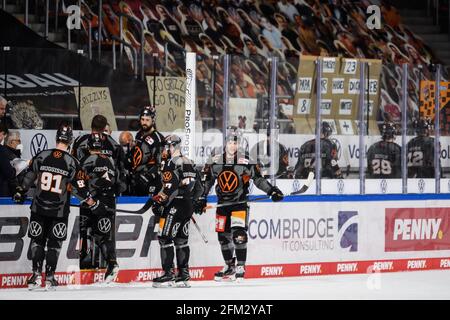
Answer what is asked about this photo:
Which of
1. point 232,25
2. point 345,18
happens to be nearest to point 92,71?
point 232,25

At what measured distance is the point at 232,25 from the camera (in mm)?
22031

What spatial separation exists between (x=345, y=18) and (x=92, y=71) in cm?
1083

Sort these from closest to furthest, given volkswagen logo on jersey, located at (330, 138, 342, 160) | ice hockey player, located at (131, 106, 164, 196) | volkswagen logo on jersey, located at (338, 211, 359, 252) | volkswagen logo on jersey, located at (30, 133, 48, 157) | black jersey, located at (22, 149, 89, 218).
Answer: black jersey, located at (22, 149, 89, 218) → volkswagen logo on jersey, located at (30, 133, 48, 157) → ice hockey player, located at (131, 106, 164, 196) → volkswagen logo on jersey, located at (330, 138, 342, 160) → volkswagen logo on jersey, located at (338, 211, 359, 252)

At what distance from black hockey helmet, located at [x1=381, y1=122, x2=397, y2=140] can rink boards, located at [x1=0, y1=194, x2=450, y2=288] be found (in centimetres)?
76

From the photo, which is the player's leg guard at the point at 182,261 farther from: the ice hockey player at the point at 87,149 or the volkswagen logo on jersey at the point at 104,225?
the ice hockey player at the point at 87,149

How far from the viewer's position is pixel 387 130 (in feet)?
51.7

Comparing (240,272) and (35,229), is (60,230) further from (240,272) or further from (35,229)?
(240,272)

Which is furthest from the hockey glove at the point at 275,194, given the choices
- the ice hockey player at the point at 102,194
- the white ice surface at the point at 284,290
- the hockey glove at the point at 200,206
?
the ice hockey player at the point at 102,194

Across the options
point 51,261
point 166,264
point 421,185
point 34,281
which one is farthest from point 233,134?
point 421,185

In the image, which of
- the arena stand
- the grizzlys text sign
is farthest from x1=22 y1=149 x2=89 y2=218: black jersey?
the grizzlys text sign

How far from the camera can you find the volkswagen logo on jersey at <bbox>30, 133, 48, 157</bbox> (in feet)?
43.9

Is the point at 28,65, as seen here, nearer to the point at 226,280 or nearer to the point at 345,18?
the point at 226,280

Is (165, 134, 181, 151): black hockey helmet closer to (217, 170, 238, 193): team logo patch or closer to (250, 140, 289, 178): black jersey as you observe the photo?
(217, 170, 238, 193): team logo patch

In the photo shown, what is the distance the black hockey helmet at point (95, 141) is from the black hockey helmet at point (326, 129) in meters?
3.08
